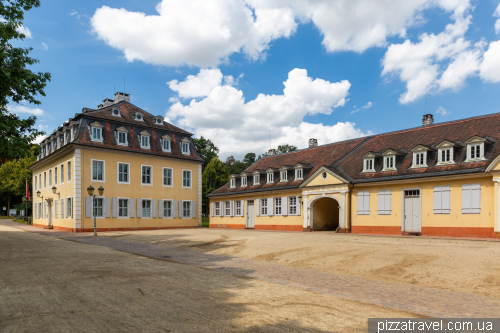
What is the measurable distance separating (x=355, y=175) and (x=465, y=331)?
814 inches

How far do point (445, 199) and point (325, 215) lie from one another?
9.83 m

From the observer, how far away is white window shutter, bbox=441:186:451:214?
826 inches

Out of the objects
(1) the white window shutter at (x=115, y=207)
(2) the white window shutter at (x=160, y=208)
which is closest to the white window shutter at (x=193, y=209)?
(2) the white window shutter at (x=160, y=208)

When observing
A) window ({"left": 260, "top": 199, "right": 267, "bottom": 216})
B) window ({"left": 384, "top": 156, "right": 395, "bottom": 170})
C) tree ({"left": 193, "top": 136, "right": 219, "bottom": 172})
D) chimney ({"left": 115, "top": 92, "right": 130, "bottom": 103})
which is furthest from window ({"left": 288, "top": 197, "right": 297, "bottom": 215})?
tree ({"left": 193, "top": 136, "right": 219, "bottom": 172})

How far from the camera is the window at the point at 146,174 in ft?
111

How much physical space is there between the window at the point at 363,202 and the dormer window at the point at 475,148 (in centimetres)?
631

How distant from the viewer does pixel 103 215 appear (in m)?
30.8

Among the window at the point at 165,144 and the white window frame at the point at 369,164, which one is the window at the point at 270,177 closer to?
the white window frame at the point at 369,164

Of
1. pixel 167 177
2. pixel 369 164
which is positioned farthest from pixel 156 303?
pixel 167 177

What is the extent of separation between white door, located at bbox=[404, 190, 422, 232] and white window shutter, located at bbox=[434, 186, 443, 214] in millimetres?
1020

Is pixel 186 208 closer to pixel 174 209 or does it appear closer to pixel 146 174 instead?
pixel 174 209

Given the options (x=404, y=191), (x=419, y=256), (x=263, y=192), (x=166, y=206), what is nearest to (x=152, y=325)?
(x=419, y=256)

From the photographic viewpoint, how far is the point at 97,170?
Answer: 30781mm

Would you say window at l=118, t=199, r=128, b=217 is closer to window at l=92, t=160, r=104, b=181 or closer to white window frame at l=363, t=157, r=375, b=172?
window at l=92, t=160, r=104, b=181
